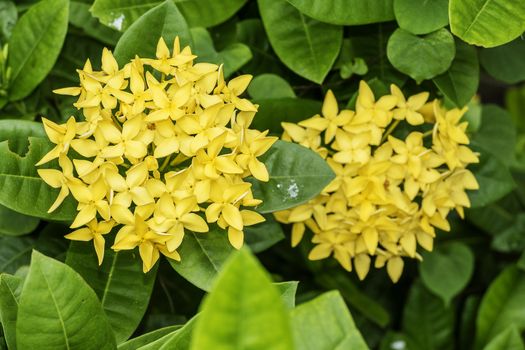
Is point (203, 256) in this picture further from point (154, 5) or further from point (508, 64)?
point (508, 64)

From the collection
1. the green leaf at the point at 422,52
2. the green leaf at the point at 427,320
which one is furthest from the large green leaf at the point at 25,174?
the green leaf at the point at 427,320

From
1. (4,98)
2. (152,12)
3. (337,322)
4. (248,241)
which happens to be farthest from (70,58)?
(337,322)

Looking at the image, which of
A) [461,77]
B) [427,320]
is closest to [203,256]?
[461,77]

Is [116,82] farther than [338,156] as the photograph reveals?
No

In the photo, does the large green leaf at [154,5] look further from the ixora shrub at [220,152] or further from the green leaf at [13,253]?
the green leaf at [13,253]

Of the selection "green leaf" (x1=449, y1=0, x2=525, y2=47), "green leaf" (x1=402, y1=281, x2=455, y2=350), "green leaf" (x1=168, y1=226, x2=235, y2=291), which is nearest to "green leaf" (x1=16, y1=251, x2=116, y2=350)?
"green leaf" (x1=168, y1=226, x2=235, y2=291)

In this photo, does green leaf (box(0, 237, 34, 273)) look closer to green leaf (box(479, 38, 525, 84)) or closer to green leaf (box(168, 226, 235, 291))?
green leaf (box(168, 226, 235, 291))

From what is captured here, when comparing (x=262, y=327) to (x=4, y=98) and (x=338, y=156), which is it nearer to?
(x=338, y=156)
